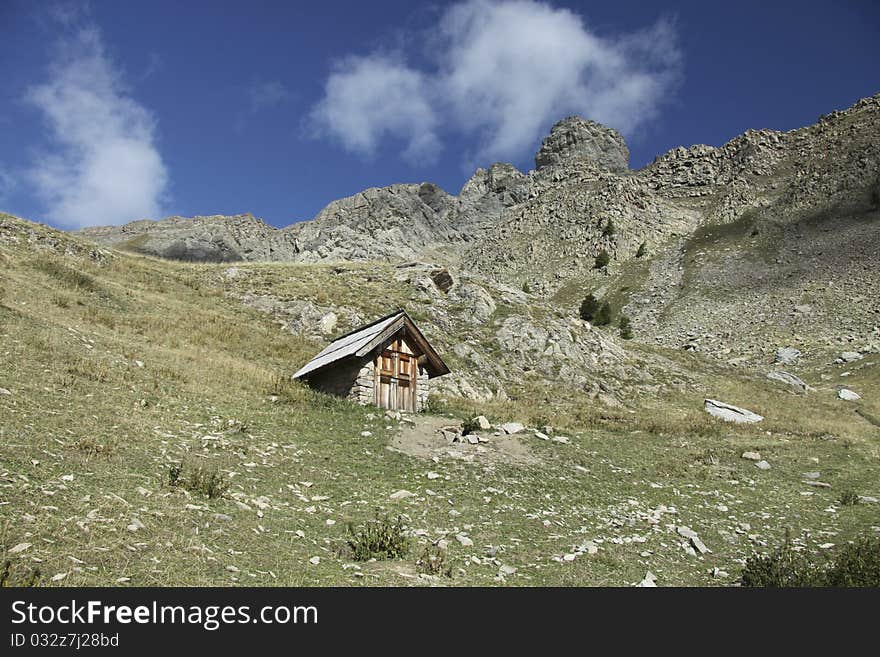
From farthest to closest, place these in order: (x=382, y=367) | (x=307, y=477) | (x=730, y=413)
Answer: (x=730, y=413), (x=382, y=367), (x=307, y=477)

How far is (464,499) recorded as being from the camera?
1473cm

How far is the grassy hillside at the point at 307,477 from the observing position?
9.58m

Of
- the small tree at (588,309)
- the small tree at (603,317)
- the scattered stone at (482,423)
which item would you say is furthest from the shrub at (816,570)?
the small tree at (588,309)

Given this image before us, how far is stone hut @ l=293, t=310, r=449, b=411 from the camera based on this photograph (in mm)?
24141

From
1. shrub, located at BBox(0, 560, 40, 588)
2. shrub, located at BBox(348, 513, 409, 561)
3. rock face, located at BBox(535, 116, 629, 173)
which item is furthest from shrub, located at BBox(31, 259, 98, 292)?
rock face, located at BBox(535, 116, 629, 173)

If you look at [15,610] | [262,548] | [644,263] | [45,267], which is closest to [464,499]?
[262,548]

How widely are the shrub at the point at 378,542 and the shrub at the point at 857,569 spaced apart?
7889 mm

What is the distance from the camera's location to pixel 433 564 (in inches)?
407

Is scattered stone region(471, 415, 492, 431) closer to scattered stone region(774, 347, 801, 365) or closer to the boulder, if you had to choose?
the boulder

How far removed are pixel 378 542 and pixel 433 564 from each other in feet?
4.13

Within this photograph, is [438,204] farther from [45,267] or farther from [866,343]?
[45,267]

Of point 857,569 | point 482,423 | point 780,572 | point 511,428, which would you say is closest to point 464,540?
A: point 780,572

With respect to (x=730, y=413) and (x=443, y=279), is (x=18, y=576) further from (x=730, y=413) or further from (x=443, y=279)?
(x=443, y=279)

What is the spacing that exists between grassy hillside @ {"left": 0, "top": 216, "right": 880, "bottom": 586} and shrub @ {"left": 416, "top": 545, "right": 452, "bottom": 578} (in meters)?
0.28
